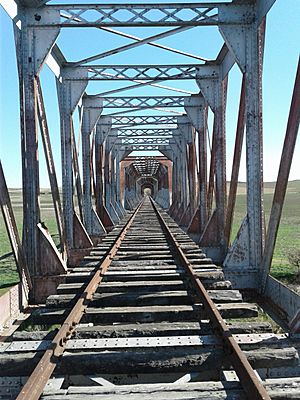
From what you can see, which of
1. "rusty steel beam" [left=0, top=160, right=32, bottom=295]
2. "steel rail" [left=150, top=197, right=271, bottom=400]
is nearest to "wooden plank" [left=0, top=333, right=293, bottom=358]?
"steel rail" [left=150, top=197, right=271, bottom=400]

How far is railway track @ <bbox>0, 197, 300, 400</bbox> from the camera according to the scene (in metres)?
3.03

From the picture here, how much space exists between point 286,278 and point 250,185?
2007 millimetres

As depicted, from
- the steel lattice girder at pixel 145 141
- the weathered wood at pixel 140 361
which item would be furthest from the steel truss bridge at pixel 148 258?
the steel lattice girder at pixel 145 141

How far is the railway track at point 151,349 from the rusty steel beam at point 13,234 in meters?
1.79

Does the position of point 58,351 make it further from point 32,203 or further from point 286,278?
point 286,278

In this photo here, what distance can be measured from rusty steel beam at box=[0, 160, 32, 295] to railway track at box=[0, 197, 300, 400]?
179 centimetres

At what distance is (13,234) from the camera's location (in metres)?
7.43

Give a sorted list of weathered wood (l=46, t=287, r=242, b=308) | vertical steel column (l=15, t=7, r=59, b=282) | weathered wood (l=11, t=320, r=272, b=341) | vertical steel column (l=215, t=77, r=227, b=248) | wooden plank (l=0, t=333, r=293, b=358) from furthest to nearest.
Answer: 1. vertical steel column (l=215, t=77, r=227, b=248)
2. vertical steel column (l=15, t=7, r=59, b=282)
3. weathered wood (l=46, t=287, r=242, b=308)
4. weathered wood (l=11, t=320, r=272, b=341)
5. wooden plank (l=0, t=333, r=293, b=358)

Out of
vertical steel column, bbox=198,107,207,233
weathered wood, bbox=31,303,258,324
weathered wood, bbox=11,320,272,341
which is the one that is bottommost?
weathered wood, bbox=31,303,258,324

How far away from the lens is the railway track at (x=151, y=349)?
3025 mm

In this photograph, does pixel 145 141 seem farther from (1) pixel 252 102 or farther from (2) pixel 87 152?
(1) pixel 252 102

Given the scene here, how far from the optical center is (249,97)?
27.9 feet

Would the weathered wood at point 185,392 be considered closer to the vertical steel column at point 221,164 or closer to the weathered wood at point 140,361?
the weathered wood at point 140,361

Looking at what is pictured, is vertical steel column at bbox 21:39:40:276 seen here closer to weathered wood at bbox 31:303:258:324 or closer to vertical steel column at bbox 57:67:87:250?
vertical steel column at bbox 57:67:87:250
